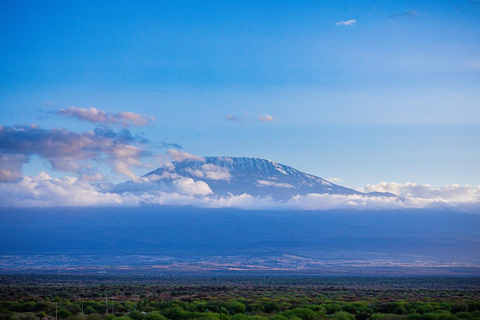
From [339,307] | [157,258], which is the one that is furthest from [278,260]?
[339,307]

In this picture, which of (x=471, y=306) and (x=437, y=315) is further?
(x=471, y=306)

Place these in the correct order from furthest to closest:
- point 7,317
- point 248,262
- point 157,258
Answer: point 157,258 < point 248,262 < point 7,317

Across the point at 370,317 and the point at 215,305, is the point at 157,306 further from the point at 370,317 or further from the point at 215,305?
the point at 370,317

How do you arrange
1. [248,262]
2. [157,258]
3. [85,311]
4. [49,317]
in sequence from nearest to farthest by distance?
[49,317] < [85,311] < [248,262] < [157,258]

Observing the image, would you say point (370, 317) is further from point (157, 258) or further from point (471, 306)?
point (157, 258)

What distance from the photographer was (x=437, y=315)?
23.6 meters

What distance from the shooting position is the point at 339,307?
28547 mm

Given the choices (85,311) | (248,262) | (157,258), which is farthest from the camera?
(157,258)

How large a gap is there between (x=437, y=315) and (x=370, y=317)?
12.8 ft

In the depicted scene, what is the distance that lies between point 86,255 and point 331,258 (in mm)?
Answer: 96960

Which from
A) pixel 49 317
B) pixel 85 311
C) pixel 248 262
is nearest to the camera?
pixel 49 317

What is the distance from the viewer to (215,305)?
2862 centimetres

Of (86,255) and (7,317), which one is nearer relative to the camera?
(7,317)

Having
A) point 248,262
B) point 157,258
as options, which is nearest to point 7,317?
point 248,262
